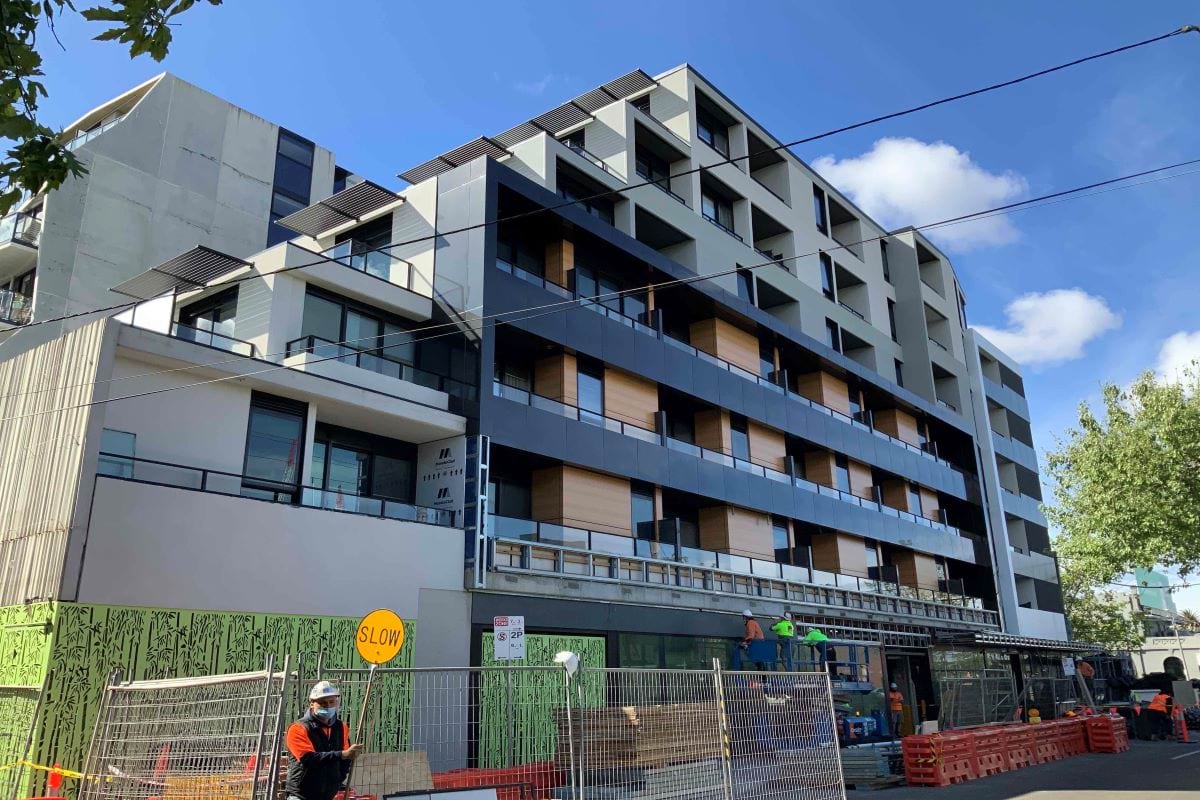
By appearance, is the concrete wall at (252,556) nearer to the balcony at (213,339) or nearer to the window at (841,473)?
the balcony at (213,339)

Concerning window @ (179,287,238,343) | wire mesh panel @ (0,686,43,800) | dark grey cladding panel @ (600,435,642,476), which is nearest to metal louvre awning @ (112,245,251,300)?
window @ (179,287,238,343)

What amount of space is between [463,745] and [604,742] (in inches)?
70.2

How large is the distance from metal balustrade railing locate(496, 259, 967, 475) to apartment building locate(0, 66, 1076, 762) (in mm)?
157

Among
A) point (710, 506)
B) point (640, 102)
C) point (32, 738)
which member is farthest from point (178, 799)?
point (640, 102)

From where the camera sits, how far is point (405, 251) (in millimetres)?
23828

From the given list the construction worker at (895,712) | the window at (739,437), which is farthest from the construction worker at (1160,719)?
the window at (739,437)

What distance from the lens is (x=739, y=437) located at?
3042cm

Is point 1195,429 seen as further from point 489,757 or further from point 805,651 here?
point 489,757

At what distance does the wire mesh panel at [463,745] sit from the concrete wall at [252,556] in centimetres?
516

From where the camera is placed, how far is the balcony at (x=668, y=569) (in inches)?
810

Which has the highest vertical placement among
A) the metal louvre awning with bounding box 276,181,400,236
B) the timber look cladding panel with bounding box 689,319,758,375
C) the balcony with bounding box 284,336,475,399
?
the metal louvre awning with bounding box 276,181,400,236

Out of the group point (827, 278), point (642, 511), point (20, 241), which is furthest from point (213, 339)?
point (827, 278)

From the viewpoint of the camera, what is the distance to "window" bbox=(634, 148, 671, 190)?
30.5m

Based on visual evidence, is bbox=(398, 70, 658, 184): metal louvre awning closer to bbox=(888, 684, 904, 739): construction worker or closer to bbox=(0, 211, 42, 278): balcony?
bbox=(0, 211, 42, 278): balcony
